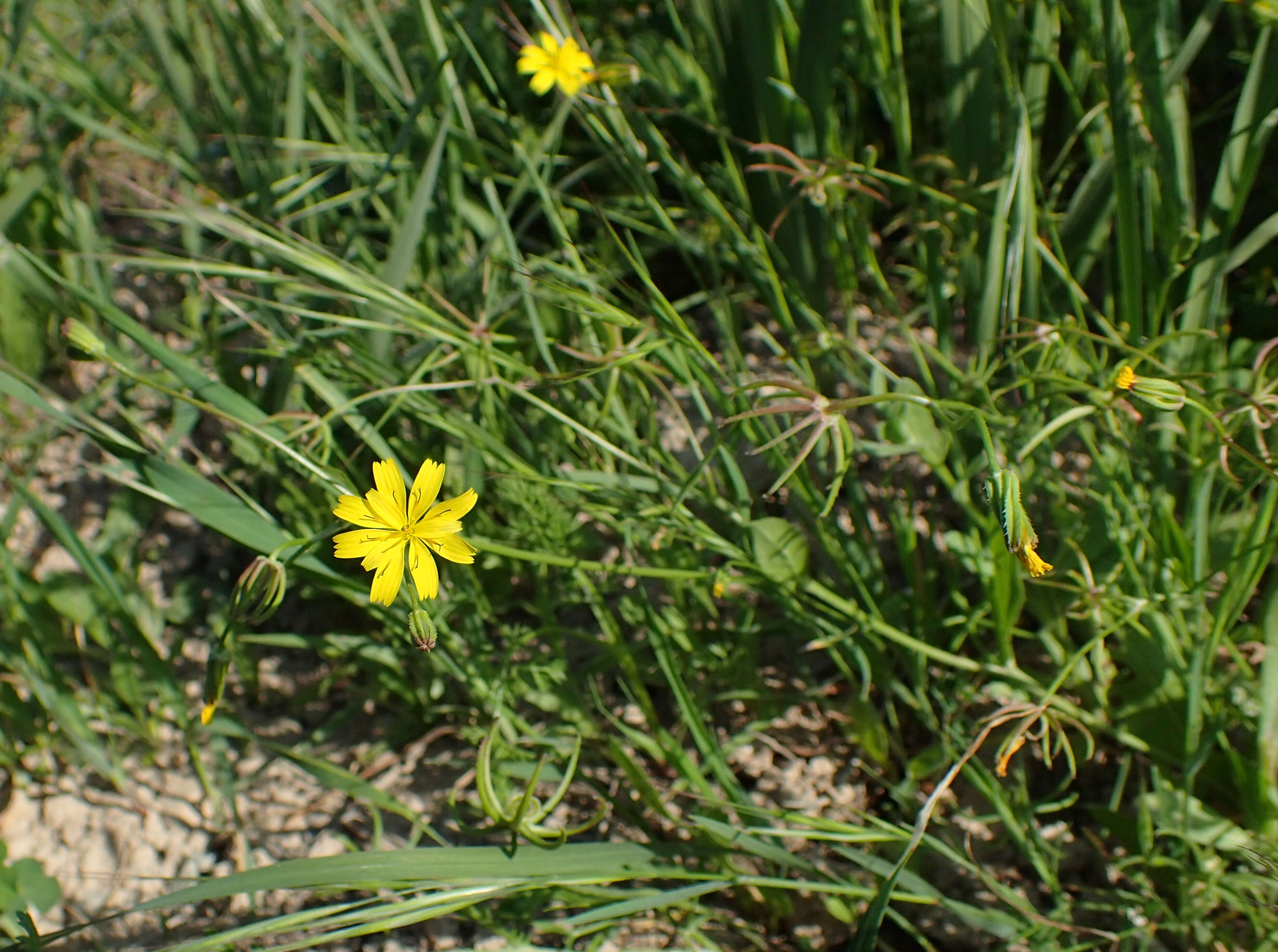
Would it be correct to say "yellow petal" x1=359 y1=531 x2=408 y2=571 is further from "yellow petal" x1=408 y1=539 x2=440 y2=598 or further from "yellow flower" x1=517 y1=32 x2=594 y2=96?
"yellow flower" x1=517 y1=32 x2=594 y2=96

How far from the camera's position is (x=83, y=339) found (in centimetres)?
110

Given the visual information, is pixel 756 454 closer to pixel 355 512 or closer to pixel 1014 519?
pixel 1014 519

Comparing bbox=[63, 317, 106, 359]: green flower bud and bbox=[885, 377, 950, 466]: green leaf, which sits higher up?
bbox=[63, 317, 106, 359]: green flower bud

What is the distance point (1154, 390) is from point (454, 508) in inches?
28.7

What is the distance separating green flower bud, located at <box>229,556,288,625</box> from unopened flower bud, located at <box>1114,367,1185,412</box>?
36.0 inches

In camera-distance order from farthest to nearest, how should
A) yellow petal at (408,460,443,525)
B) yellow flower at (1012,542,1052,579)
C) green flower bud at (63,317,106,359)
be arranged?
green flower bud at (63,317,106,359), yellow petal at (408,460,443,525), yellow flower at (1012,542,1052,579)

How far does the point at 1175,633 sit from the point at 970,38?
0.93 metres

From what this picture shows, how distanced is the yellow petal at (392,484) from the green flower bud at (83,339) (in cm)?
42

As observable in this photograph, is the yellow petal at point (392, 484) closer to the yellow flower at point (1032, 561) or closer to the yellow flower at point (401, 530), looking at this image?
the yellow flower at point (401, 530)

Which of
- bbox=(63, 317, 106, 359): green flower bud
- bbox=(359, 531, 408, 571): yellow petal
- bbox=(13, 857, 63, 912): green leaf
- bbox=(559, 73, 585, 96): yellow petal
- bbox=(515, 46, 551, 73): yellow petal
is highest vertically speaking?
bbox=(515, 46, 551, 73): yellow petal

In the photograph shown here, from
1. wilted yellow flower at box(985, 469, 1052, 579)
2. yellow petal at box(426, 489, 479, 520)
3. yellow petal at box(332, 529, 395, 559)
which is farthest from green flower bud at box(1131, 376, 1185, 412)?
yellow petal at box(332, 529, 395, 559)

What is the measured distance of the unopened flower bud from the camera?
944mm

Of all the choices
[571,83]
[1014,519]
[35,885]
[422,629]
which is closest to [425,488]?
[422,629]

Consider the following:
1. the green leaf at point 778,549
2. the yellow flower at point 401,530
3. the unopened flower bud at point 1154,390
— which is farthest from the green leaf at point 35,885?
the unopened flower bud at point 1154,390
